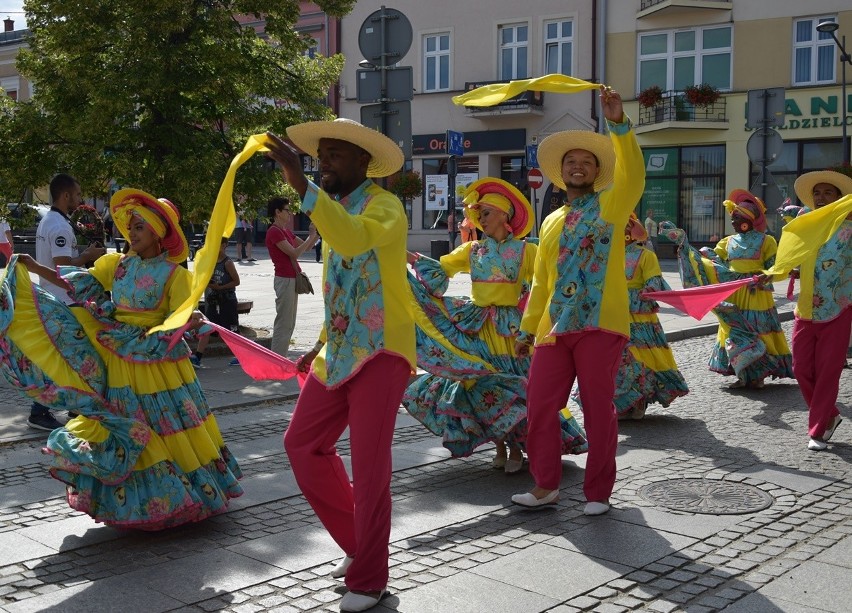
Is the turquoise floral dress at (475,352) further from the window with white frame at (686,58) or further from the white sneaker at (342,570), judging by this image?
the window with white frame at (686,58)

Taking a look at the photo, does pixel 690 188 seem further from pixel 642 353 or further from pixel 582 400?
pixel 582 400

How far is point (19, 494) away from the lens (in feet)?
19.6

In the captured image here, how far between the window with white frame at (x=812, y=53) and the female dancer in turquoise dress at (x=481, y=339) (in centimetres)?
2603

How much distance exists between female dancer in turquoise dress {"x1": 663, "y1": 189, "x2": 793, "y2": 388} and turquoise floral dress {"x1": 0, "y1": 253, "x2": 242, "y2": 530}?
19.0 ft

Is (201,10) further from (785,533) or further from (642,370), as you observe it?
(785,533)

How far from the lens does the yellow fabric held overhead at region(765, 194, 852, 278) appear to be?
7.14 m

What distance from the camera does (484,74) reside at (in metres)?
33.8

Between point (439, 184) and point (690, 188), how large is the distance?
797 centimetres

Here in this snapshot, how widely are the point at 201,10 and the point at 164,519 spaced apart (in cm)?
794

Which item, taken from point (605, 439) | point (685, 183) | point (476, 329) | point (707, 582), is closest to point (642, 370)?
point (476, 329)

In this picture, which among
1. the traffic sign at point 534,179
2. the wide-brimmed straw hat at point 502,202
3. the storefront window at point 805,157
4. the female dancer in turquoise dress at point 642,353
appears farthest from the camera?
the storefront window at point 805,157

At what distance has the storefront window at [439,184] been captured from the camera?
32469 mm

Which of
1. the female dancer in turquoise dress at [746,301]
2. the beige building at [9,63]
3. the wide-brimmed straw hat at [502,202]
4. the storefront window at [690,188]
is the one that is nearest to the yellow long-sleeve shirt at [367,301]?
the wide-brimmed straw hat at [502,202]

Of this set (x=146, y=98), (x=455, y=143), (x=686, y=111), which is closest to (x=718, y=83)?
(x=686, y=111)
